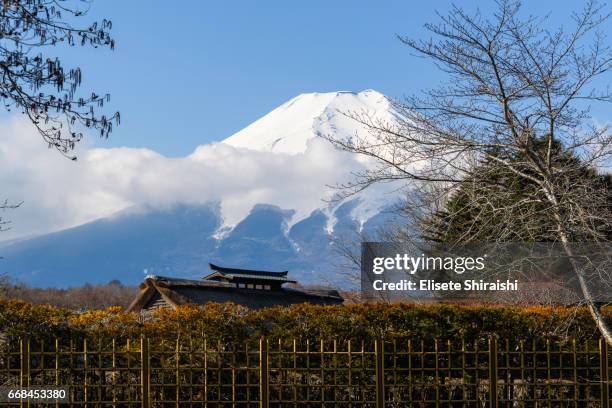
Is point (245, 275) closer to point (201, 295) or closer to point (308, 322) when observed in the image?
point (201, 295)

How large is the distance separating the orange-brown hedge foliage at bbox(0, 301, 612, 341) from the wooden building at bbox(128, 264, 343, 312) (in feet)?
30.1

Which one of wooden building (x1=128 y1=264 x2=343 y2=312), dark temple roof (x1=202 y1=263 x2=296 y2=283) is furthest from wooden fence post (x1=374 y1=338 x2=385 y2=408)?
dark temple roof (x1=202 y1=263 x2=296 y2=283)

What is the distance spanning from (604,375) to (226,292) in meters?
16.4

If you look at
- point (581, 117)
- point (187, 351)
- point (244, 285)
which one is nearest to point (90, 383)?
point (187, 351)

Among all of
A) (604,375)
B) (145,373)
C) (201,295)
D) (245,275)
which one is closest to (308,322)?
(145,373)

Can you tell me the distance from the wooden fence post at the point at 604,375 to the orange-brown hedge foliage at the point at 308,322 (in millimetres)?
1458

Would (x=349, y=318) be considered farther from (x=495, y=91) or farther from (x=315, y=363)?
(x=495, y=91)

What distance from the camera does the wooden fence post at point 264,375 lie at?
11.4m

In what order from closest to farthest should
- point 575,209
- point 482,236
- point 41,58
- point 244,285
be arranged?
point 41,58 < point 575,209 < point 482,236 < point 244,285

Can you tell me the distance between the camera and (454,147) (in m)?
13.1

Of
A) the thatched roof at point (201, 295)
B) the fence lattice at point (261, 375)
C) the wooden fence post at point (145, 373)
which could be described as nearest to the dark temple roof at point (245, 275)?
the thatched roof at point (201, 295)

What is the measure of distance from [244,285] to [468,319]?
57.0 ft

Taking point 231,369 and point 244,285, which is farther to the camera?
point 244,285

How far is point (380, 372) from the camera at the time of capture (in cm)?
1162
